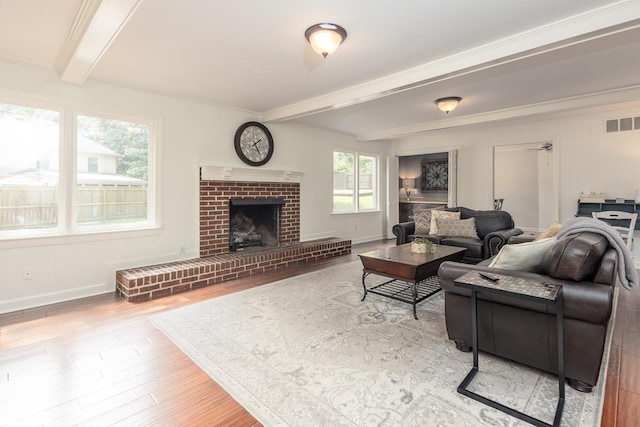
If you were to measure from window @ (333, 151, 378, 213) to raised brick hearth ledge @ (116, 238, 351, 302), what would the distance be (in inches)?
63.9

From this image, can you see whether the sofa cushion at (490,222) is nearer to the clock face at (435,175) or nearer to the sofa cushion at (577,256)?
the sofa cushion at (577,256)

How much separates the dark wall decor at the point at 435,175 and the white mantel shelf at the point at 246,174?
427cm

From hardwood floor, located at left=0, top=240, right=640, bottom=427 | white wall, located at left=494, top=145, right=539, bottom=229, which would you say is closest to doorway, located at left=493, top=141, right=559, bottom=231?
white wall, located at left=494, top=145, right=539, bottom=229

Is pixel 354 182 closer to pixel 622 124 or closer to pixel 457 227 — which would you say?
pixel 457 227

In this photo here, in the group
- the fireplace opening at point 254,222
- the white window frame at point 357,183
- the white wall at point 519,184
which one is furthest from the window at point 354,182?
the white wall at point 519,184

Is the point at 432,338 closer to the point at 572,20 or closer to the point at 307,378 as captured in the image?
the point at 307,378

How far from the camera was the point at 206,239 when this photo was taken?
469 centimetres

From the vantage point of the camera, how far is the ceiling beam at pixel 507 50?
2.30 meters

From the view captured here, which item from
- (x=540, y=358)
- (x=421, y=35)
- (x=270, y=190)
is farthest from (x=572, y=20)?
(x=270, y=190)

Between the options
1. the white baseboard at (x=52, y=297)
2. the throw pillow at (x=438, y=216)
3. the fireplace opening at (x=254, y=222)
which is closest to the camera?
the white baseboard at (x=52, y=297)

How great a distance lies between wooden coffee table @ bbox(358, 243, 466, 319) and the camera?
3086mm

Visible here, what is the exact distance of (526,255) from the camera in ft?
7.38

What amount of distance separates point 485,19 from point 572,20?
0.65 metres

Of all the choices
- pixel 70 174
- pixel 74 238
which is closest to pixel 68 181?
pixel 70 174
